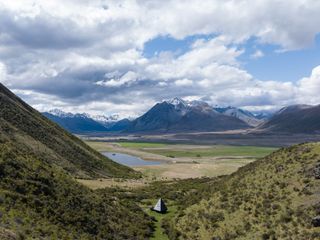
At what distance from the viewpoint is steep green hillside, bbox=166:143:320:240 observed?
4647cm

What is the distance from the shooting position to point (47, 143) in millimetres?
110188

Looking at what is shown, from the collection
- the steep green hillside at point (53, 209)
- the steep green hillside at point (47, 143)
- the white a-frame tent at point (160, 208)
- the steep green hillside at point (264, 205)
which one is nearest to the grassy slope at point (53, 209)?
the steep green hillside at point (53, 209)

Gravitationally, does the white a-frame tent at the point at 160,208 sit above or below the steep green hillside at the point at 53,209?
below

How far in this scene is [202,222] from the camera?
54.7 metres

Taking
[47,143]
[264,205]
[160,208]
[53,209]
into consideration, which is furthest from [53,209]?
[47,143]

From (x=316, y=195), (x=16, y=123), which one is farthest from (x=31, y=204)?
(x=16, y=123)

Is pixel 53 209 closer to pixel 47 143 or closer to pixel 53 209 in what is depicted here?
pixel 53 209

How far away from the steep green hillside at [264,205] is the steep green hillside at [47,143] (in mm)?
44412

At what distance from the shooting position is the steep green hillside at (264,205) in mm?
46469

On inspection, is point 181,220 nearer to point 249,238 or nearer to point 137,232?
point 137,232

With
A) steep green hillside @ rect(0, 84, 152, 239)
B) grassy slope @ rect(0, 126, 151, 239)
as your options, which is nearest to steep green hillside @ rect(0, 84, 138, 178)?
steep green hillside @ rect(0, 84, 152, 239)

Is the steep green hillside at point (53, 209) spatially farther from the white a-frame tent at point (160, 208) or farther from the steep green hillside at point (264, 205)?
the steep green hillside at point (264, 205)

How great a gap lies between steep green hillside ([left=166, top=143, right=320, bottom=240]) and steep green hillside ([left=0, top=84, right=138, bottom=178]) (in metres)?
44.4

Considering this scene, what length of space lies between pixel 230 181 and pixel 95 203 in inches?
1074
